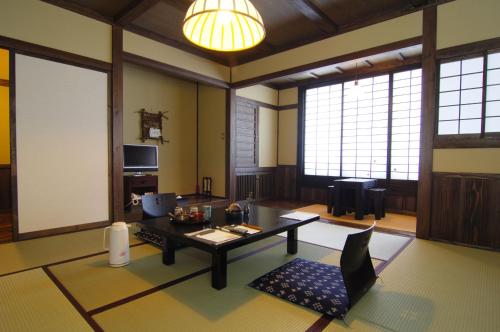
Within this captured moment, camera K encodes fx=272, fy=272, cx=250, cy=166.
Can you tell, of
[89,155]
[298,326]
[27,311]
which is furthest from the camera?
[89,155]

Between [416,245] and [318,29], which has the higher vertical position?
[318,29]

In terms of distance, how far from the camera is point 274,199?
684 centimetres

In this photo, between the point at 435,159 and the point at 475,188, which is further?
the point at 435,159

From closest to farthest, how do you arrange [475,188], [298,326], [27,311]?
[298,326] < [27,311] < [475,188]

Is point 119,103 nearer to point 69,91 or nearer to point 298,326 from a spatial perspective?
→ point 69,91

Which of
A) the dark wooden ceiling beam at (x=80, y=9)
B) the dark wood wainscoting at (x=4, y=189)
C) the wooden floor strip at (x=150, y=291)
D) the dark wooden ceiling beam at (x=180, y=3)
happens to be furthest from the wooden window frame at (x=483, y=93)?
the dark wood wainscoting at (x=4, y=189)

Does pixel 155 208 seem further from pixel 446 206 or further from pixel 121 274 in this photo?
pixel 446 206

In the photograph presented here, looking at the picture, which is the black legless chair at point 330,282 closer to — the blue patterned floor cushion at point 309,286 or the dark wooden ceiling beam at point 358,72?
the blue patterned floor cushion at point 309,286

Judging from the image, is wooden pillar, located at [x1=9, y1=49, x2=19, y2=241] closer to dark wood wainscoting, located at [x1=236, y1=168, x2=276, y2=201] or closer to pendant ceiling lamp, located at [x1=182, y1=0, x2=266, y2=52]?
pendant ceiling lamp, located at [x1=182, y1=0, x2=266, y2=52]

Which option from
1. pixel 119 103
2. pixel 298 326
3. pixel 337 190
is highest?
pixel 119 103

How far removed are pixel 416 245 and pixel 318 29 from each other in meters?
3.37

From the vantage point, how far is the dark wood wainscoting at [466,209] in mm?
3086

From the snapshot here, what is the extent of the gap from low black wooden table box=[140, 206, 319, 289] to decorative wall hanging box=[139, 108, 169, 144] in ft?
9.80

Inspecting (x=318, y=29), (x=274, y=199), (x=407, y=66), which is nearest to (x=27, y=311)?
(x=318, y=29)
